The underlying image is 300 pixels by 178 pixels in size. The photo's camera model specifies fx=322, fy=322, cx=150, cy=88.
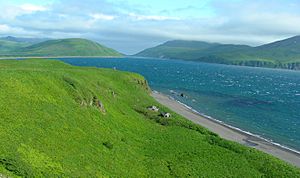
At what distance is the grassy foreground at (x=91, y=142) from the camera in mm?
35531

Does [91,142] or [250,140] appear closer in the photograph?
[91,142]

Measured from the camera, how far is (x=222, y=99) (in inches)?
5881

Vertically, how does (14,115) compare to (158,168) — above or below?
above

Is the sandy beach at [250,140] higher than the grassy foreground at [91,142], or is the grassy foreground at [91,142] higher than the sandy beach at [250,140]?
the grassy foreground at [91,142]

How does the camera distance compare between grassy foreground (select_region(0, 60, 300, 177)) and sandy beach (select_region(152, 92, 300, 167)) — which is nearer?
grassy foreground (select_region(0, 60, 300, 177))

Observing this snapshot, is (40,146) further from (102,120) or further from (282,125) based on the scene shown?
(282,125)

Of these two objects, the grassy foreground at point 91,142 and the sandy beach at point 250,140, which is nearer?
the grassy foreground at point 91,142

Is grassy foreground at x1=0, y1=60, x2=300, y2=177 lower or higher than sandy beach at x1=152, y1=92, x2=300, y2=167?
higher

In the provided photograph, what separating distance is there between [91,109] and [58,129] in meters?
14.4

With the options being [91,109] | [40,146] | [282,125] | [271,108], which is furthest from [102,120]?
[271,108]

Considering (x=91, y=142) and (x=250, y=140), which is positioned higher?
(x=91, y=142)

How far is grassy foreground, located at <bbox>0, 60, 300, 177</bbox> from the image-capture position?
1399 inches

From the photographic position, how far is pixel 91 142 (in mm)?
45906

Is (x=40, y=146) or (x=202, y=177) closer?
(x=40, y=146)
